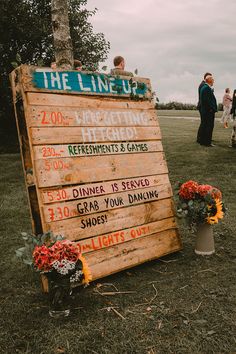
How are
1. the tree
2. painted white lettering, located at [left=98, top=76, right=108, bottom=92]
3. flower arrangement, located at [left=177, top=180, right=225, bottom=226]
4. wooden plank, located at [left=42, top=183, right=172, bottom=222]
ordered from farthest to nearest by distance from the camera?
the tree
flower arrangement, located at [left=177, top=180, right=225, bottom=226]
painted white lettering, located at [left=98, top=76, right=108, bottom=92]
wooden plank, located at [left=42, top=183, right=172, bottom=222]

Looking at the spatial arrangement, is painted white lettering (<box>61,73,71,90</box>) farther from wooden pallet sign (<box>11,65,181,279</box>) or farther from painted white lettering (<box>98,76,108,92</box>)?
painted white lettering (<box>98,76,108,92</box>)

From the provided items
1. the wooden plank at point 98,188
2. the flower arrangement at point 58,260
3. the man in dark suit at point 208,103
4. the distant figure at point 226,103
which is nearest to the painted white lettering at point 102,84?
the wooden plank at point 98,188

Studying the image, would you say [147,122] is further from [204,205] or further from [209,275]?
[209,275]

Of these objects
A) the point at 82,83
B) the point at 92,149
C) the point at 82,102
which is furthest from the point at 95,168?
the point at 82,83

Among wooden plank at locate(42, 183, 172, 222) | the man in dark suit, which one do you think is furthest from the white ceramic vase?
the man in dark suit

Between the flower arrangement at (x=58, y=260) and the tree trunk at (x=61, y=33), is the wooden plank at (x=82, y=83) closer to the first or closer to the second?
the tree trunk at (x=61, y=33)

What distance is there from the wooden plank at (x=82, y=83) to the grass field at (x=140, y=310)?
6.95 feet

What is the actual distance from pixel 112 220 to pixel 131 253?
46cm

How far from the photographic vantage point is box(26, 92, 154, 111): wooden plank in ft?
13.6

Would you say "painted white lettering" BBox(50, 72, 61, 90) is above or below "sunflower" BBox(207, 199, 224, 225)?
above

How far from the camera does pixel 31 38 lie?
49.5 ft

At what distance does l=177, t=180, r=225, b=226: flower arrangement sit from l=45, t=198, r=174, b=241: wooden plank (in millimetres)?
245

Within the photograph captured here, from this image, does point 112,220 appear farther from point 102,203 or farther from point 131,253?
point 131,253

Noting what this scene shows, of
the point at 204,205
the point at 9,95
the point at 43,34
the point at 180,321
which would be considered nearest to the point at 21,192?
the point at 204,205
